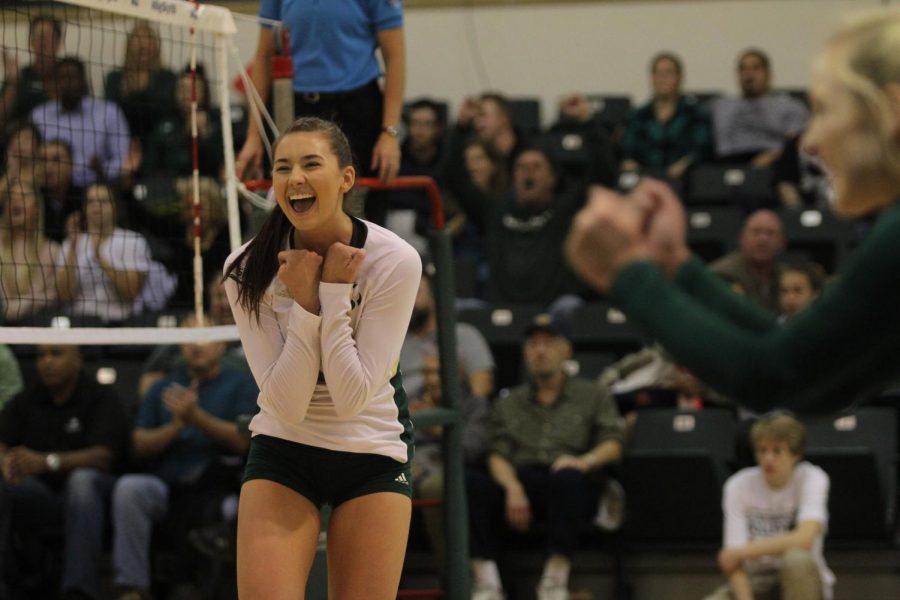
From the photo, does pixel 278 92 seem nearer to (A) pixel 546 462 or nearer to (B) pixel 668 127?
(A) pixel 546 462

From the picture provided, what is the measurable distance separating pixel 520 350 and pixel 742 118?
11.0ft

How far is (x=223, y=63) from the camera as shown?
19.5ft

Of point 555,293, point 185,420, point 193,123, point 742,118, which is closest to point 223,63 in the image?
point 193,123

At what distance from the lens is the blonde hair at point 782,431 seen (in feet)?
24.7

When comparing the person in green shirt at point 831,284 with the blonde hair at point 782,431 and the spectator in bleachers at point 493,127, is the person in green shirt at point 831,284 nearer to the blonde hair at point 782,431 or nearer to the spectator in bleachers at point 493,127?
the blonde hair at point 782,431

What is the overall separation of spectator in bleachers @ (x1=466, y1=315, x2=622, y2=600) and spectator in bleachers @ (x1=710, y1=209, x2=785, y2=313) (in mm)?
1348

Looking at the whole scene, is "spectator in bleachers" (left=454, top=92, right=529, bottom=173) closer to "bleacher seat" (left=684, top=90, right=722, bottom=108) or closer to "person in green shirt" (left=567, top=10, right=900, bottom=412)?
"bleacher seat" (left=684, top=90, right=722, bottom=108)

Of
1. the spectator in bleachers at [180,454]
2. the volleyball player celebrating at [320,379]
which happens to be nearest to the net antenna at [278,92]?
the volleyball player celebrating at [320,379]

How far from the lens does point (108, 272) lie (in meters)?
8.30

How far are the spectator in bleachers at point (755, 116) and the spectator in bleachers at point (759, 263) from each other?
230 centimetres

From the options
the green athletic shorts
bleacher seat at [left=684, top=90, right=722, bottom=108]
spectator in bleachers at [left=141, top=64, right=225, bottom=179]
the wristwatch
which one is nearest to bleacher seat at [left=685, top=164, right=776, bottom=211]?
bleacher seat at [left=684, top=90, right=722, bottom=108]

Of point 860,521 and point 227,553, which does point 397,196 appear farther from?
point 860,521

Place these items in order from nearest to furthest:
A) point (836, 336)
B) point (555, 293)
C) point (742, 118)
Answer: point (836, 336), point (555, 293), point (742, 118)

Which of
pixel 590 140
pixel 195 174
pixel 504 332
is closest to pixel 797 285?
pixel 504 332
